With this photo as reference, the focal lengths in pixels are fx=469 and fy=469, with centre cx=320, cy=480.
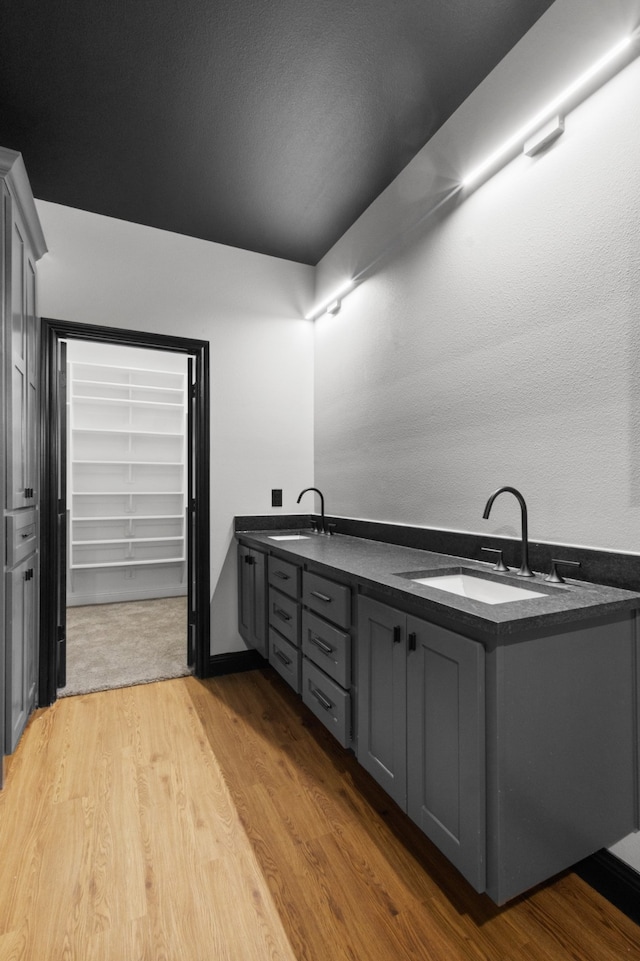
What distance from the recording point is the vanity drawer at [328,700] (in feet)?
5.86

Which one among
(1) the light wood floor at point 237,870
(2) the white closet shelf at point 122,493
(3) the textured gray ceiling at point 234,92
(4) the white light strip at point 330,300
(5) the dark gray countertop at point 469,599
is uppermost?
(3) the textured gray ceiling at point 234,92

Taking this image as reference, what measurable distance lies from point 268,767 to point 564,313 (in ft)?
6.98

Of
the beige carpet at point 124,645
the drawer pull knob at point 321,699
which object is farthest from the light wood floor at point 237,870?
the beige carpet at point 124,645

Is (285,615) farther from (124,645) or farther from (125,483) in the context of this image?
(125,483)

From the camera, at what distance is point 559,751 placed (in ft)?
3.97

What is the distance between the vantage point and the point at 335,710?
186 cm

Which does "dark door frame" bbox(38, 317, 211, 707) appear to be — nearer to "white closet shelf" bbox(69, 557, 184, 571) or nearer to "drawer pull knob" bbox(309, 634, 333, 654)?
"drawer pull knob" bbox(309, 634, 333, 654)

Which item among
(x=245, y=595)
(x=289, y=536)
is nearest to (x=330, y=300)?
(x=289, y=536)

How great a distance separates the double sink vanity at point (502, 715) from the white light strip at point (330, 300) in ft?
6.55

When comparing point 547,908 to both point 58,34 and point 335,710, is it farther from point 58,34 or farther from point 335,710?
point 58,34

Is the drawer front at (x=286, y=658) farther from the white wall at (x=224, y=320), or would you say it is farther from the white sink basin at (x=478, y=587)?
the white sink basin at (x=478, y=587)

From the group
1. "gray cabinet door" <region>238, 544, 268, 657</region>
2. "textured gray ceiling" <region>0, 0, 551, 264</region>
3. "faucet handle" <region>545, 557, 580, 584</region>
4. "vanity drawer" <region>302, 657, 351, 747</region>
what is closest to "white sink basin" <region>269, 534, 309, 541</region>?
"gray cabinet door" <region>238, 544, 268, 657</region>

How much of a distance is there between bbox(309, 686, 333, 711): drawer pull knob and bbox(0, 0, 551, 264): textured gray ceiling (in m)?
2.50

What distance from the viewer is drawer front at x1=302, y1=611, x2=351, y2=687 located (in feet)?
5.83
